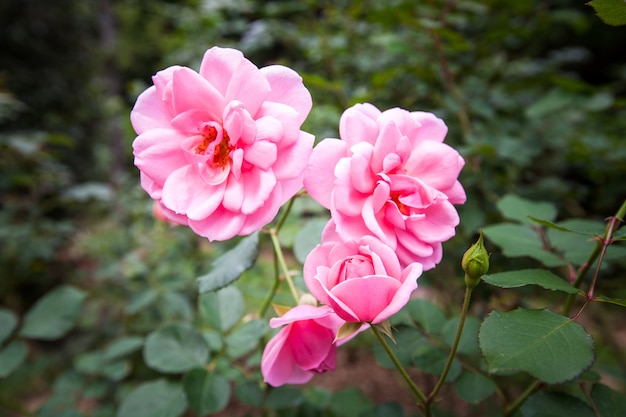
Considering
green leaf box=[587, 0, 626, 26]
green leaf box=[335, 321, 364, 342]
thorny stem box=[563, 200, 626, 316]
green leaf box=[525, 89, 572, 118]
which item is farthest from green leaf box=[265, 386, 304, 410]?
green leaf box=[525, 89, 572, 118]

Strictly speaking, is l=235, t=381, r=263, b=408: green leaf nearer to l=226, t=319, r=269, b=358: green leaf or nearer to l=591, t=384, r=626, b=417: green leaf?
l=226, t=319, r=269, b=358: green leaf

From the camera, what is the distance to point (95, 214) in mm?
3391

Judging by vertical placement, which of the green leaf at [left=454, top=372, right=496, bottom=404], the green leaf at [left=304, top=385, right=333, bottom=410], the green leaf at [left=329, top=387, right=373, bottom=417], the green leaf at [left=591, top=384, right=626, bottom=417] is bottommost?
the green leaf at [left=304, top=385, right=333, bottom=410]

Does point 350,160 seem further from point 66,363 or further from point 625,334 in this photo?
point 625,334

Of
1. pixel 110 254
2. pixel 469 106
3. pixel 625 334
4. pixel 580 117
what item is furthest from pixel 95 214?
pixel 625 334

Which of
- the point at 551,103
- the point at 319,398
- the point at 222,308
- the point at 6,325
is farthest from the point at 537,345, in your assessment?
the point at 6,325

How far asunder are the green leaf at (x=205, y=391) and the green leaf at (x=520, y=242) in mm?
503

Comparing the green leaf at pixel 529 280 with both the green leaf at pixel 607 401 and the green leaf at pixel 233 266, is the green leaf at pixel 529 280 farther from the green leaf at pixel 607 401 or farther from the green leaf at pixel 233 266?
the green leaf at pixel 233 266

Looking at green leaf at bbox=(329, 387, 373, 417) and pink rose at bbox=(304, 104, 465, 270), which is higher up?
pink rose at bbox=(304, 104, 465, 270)

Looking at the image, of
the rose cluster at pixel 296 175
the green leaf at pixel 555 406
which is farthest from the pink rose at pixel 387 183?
the green leaf at pixel 555 406

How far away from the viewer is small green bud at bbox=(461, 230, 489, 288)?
1.38 feet

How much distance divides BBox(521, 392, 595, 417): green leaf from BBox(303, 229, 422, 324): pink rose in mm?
245

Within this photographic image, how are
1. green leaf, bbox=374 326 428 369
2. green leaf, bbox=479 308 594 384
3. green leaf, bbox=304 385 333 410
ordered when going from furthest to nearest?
1. green leaf, bbox=304 385 333 410
2. green leaf, bbox=374 326 428 369
3. green leaf, bbox=479 308 594 384

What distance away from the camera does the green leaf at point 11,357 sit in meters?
0.79
